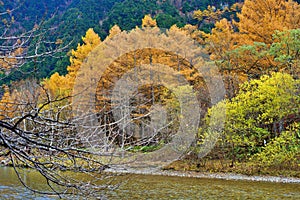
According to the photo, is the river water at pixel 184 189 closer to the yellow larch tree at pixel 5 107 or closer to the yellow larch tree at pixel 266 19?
the yellow larch tree at pixel 5 107

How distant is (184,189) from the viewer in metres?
10.4

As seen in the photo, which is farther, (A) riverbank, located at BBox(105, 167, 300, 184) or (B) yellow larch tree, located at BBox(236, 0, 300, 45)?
(B) yellow larch tree, located at BBox(236, 0, 300, 45)

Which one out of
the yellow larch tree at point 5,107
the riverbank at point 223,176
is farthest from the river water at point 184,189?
the yellow larch tree at point 5,107

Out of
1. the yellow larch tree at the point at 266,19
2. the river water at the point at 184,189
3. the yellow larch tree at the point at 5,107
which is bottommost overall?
the river water at the point at 184,189

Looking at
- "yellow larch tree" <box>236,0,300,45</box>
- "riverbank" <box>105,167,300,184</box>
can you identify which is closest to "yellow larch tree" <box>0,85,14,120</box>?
"riverbank" <box>105,167,300,184</box>

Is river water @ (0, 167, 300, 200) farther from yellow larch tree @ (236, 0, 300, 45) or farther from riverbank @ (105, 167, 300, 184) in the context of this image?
yellow larch tree @ (236, 0, 300, 45)

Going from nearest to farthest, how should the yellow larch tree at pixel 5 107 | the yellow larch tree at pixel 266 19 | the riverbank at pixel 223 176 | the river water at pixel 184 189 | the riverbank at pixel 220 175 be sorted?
the yellow larch tree at pixel 5 107 < the river water at pixel 184 189 < the riverbank at pixel 223 176 < the riverbank at pixel 220 175 < the yellow larch tree at pixel 266 19

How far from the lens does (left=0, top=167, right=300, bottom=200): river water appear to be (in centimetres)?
911

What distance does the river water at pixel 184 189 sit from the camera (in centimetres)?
911

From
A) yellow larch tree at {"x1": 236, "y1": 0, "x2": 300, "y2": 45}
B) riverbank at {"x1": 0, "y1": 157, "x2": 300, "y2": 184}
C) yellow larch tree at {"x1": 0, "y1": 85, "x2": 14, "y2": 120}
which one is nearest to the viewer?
yellow larch tree at {"x1": 0, "y1": 85, "x2": 14, "y2": 120}

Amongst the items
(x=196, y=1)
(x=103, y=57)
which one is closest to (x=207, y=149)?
(x=103, y=57)

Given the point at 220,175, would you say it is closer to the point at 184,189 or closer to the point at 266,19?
the point at 184,189

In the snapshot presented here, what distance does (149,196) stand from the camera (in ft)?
29.8

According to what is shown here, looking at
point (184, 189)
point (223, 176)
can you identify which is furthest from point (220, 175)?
point (184, 189)
